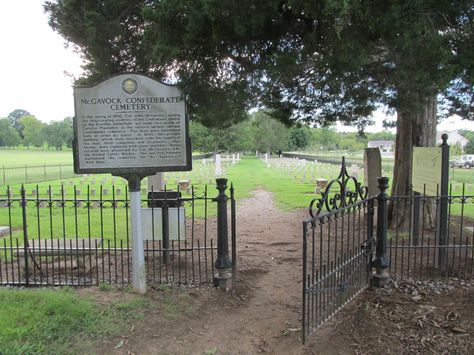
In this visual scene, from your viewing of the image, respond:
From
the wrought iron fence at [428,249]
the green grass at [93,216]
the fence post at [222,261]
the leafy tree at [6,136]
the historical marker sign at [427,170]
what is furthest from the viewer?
the leafy tree at [6,136]

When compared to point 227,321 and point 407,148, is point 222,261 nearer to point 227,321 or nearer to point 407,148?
point 227,321

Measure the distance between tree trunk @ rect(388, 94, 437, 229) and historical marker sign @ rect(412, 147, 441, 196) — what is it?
7.05 feet

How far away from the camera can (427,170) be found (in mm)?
6449

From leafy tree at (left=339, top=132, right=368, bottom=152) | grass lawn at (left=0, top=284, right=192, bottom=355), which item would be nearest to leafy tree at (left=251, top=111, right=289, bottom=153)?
leafy tree at (left=339, top=132, right=368, bottom=152)

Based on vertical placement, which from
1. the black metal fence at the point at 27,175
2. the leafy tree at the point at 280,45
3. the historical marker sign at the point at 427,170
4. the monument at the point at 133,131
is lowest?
the black metal fence at the point at 27,175

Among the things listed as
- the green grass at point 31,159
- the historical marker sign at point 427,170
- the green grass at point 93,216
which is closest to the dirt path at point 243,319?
the green grass at point 93,216

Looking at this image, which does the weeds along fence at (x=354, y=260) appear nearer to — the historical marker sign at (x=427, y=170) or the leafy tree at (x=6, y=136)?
the historical marker sign at (x=427, y=170)

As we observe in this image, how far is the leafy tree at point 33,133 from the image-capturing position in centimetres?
10284

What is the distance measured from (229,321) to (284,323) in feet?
2.06

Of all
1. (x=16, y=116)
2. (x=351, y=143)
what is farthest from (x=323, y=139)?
(x=16, y=116)

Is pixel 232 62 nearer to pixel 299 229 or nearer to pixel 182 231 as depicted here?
pixel 182 231

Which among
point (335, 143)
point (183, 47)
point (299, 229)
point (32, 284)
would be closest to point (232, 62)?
point (183, 47)

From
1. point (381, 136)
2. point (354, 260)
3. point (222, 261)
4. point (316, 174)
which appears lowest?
point (316, 174)

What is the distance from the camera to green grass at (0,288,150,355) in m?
3.60
